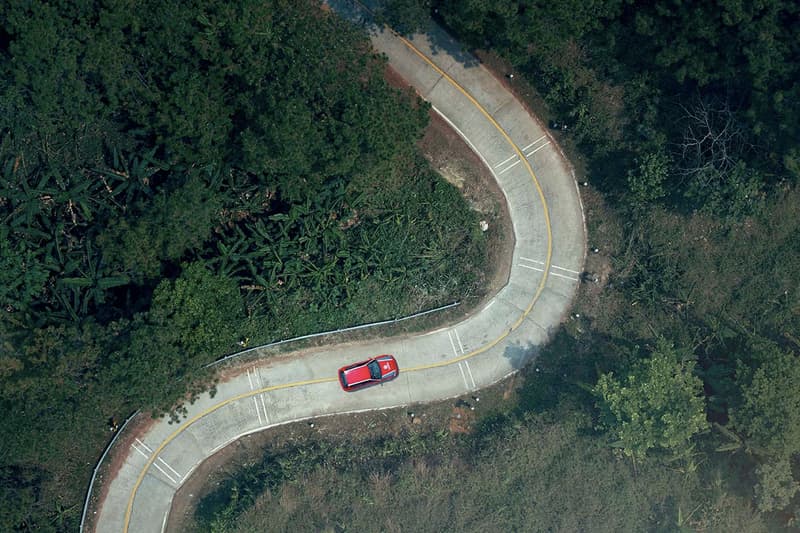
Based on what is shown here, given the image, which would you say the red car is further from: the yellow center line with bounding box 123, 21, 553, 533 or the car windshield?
the yellow center line with bounding box 123, 21, 553, 533

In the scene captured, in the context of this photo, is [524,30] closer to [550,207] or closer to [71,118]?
[550,207]

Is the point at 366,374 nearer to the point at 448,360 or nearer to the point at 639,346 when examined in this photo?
the point at 448,360

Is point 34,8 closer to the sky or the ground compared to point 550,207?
closer to the sky

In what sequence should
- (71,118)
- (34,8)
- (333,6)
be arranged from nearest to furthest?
1. (34,8)
2. (71,118)
3. (333,6)

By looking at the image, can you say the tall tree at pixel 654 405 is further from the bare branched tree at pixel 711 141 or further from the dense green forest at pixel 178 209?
the dense green forest at pixel 178 209

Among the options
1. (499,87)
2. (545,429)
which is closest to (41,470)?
(545,429)

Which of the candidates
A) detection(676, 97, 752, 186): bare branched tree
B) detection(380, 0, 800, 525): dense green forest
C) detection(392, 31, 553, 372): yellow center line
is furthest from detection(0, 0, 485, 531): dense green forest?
detection(676, 97, 752, 186): bare branched tree

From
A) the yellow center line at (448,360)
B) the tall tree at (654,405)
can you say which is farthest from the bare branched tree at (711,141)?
the tall tree at (654,405)
